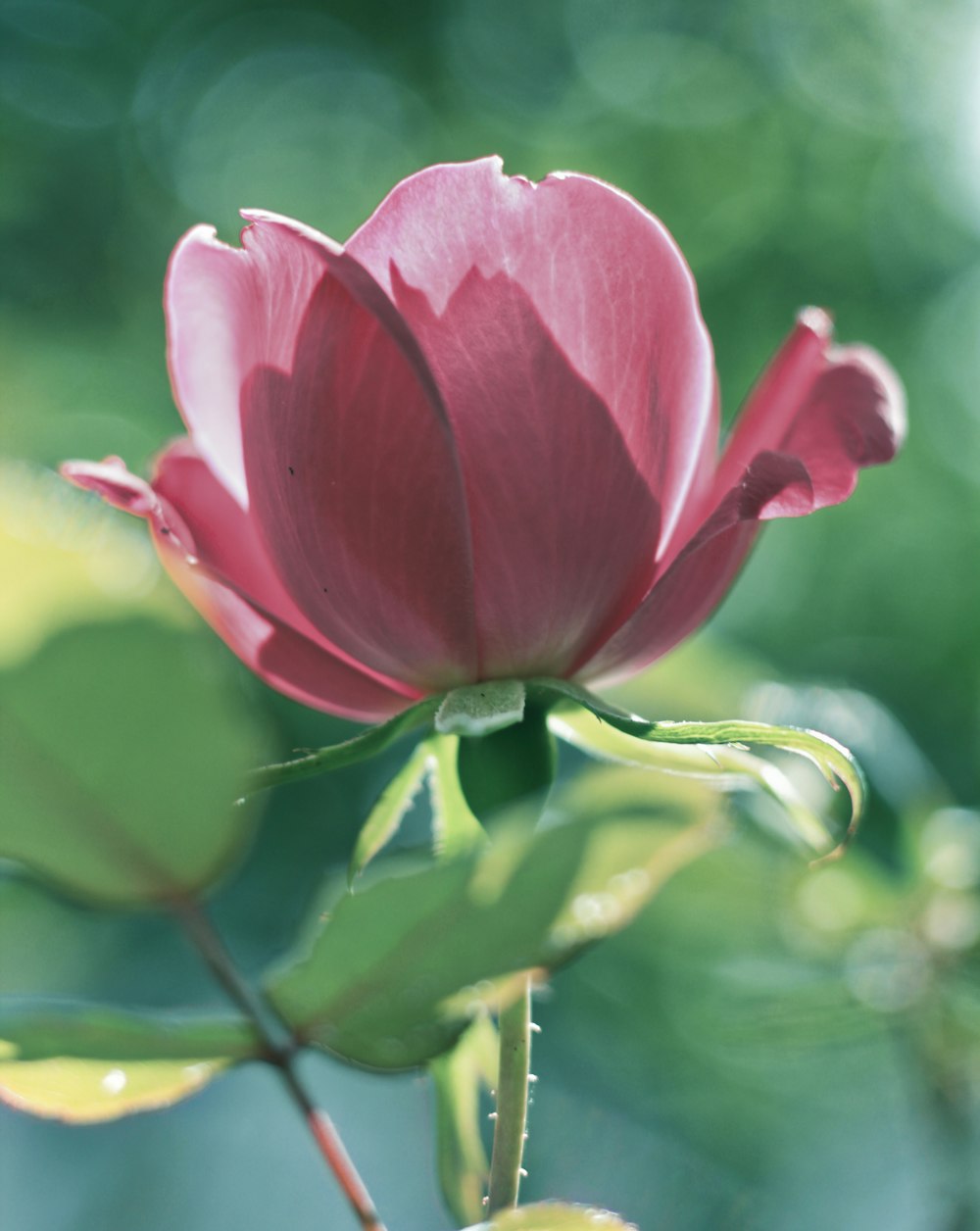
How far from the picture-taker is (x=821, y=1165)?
236 centimetres

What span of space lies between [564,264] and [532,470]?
0.18ft

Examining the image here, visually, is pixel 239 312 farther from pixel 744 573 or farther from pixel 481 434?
pixel 744 573

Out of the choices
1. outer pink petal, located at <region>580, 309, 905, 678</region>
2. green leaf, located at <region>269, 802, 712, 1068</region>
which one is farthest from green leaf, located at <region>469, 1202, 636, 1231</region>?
outer pink petal, located at <region>580, 309, 905, 678</region>

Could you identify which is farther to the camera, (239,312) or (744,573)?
(744,573)

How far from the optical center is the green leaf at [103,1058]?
0.23 meters

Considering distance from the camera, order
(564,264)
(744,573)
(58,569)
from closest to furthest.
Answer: (58,569) → (564,264) → (744,573)

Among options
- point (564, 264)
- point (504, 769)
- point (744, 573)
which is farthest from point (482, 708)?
point (744, 573)

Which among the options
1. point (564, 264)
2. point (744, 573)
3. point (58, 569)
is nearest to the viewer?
point (58, 569)

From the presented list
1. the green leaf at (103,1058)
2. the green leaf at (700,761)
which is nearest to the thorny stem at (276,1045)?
the green leaf at (103,1058)

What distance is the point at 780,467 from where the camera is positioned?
0.92ft

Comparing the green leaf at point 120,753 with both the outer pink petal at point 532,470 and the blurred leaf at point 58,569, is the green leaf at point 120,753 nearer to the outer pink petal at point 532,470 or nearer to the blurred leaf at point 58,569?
the blurred leaf at point 58,569

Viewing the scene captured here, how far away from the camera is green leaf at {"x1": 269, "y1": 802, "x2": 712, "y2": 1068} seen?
0.71 feet

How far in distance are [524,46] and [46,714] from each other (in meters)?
5.35

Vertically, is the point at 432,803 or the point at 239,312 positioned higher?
the point at 239,312
